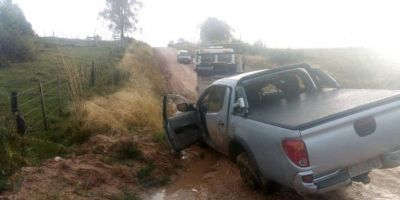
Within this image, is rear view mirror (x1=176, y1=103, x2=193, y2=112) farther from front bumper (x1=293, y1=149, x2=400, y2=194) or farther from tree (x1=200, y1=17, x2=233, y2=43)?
tree (x1=200, y1=17, x2=233, y2=43)

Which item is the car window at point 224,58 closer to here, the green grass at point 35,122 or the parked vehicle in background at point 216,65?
the parked vehicle in background at point 216,65

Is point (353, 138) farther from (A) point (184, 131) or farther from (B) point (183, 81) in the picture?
(B) point (183, 81)

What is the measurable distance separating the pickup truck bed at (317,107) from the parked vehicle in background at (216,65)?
419 inches

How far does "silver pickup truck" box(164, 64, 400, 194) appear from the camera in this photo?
5152mm

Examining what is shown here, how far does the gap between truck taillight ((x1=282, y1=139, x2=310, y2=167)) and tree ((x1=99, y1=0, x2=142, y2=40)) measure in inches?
2649

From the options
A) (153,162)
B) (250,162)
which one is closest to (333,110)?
(250,162)

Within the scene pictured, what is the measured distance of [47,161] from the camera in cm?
841

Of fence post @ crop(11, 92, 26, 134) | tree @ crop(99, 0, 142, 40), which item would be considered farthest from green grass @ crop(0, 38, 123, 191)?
tree @ crop(99, 0, 142, 40)

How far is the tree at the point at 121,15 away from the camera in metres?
71.6

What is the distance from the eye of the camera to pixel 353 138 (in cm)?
521

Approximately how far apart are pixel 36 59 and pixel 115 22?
39.7 meters

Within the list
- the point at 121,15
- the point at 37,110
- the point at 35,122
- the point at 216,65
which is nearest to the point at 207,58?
the point at 216,65

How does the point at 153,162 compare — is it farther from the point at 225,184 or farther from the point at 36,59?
the point at 36,59

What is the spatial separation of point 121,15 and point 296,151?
69.1 meters
